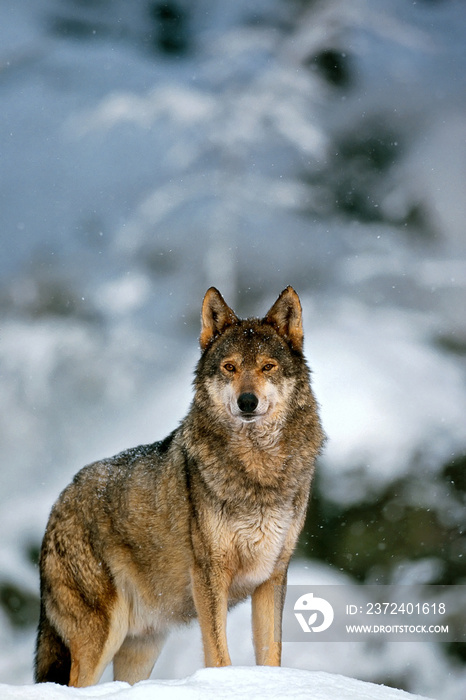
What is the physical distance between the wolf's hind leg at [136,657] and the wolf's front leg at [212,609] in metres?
1.23

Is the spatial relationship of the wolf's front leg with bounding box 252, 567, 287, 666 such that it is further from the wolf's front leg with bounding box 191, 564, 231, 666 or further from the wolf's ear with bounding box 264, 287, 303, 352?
the wolf's ear with bounding box 264, 287, 303, 352

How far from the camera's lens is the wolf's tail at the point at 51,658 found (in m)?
6.04

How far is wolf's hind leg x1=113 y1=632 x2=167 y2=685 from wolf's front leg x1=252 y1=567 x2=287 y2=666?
1.19 metres

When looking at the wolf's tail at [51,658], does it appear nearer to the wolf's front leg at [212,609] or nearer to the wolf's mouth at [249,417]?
the wolf's front leg at [212,609]

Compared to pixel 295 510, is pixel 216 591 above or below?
below

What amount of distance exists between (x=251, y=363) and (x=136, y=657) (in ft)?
9.18

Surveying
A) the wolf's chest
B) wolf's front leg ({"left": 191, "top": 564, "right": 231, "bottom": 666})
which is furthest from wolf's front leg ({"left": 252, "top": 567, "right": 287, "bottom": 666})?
wolf's front leg ({"left": 191, "top": 564, "right": 231, "bottom": 666})

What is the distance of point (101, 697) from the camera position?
3.33 m

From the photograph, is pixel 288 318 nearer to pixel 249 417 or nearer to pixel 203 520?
pixel 249 417

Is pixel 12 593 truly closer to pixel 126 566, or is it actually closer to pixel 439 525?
pixel 439 525

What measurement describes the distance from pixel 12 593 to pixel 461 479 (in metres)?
12.4

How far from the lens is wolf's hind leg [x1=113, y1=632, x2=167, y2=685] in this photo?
6309 millimetres

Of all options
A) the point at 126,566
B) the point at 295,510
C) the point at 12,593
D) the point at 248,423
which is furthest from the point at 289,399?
the point at 12,593

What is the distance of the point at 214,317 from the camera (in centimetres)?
602
